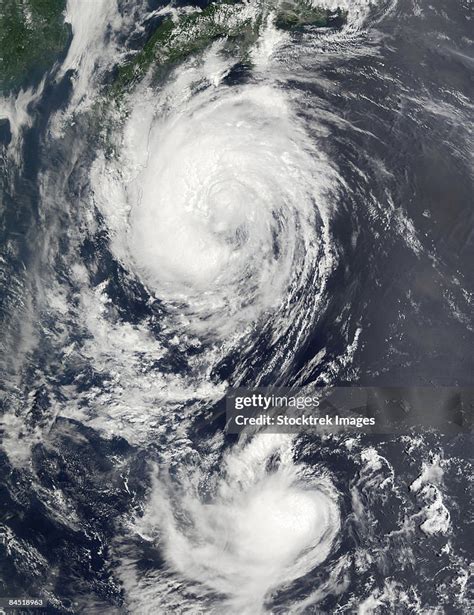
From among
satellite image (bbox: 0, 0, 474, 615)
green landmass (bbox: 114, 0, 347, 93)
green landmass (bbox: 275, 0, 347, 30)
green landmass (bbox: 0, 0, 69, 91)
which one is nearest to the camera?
satellite image (bbox: 0, 0, 474, 615)

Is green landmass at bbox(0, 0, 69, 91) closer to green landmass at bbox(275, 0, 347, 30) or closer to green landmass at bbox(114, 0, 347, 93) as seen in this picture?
green landmass at bbox(114, 0, 347, 93)

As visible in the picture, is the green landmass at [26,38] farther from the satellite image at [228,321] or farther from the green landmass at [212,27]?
the green landmass at [212,27]

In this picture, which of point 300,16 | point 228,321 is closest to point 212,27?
point 300,16

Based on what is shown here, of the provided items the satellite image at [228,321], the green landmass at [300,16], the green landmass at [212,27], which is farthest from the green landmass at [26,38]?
the green landmass at [300,16]

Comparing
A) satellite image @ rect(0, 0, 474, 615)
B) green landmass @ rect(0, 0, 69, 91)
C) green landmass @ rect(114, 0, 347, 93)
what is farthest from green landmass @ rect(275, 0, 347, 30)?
green landmass @ rect(0, 0, 69, 91)

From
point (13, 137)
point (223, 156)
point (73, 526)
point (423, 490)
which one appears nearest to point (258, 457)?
point (423, 490)

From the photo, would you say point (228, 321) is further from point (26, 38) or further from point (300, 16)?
point (26, 38)

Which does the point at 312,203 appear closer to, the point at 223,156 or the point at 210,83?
the point at 223,156
